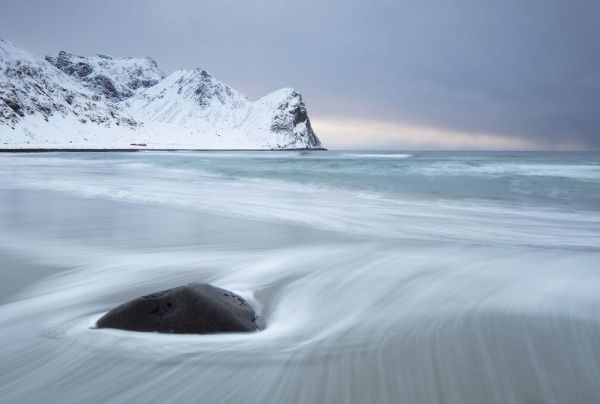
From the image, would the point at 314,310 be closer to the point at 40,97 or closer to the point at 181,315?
the point at 181,315

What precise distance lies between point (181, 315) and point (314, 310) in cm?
101

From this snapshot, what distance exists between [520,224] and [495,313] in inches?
198

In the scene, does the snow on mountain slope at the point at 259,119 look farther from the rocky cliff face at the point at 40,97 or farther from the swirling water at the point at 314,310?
the swirling water at the point at 314,310

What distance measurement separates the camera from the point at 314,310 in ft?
10.3

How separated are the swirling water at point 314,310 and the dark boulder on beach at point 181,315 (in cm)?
8

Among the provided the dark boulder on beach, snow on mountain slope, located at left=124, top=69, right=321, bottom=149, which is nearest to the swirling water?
the dark boulder on beach

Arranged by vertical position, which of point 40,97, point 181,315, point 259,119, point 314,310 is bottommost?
point 314,310

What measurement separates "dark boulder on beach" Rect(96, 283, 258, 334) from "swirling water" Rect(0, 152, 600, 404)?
8 cm

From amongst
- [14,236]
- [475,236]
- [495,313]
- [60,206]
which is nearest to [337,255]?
[495,313]

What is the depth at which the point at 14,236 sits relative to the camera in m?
5.38

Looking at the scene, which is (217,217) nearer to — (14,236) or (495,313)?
(14,236)

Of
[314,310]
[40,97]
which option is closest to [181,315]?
[314,310]

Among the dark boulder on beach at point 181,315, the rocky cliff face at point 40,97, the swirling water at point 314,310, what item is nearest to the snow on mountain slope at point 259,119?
the rocky cliff face at point 40,97

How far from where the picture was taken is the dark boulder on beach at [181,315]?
2543 mm
